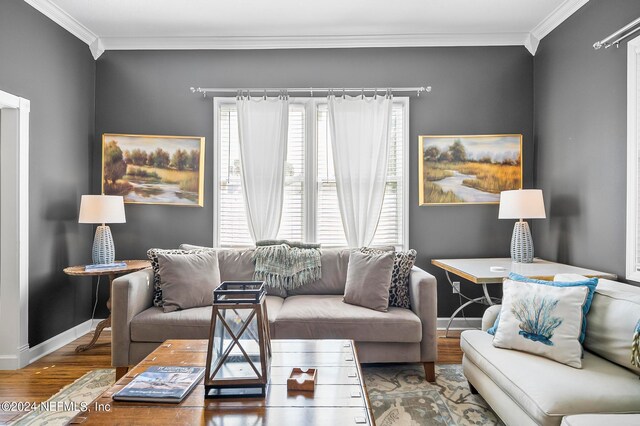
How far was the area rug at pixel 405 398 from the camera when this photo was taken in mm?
2361

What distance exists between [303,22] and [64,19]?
83.3 inches

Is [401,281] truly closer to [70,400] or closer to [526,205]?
[526,205]

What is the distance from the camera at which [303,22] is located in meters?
3.81

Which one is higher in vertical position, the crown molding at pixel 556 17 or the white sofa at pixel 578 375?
the crown molding at pixel 556 17

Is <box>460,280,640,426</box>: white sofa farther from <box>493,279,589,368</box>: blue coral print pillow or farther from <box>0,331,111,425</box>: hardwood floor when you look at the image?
<box>0,331,111,425</box>: hardwood floor

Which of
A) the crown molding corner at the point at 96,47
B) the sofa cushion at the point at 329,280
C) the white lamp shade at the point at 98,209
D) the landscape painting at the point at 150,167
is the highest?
the crown molding corner at the point at 96,47

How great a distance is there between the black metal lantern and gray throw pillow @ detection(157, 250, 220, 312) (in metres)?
1.57

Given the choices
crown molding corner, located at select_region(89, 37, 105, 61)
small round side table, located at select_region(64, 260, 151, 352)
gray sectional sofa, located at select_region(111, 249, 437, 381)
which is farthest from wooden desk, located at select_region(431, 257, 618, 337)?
crown molding corner, located at select_region(89, 37, 105, 61)

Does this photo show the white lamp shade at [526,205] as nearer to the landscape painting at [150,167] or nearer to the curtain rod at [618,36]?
the curtain rod at [618,36]

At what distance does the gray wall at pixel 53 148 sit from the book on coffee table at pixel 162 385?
2.27 m

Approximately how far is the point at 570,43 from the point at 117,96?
4270mm

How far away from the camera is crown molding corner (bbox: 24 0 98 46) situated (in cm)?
337

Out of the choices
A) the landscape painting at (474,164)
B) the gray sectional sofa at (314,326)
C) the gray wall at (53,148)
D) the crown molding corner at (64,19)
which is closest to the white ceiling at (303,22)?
the crown molding corner at (64,19)

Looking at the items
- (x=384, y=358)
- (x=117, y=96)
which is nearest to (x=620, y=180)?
(x=384, y=358)
